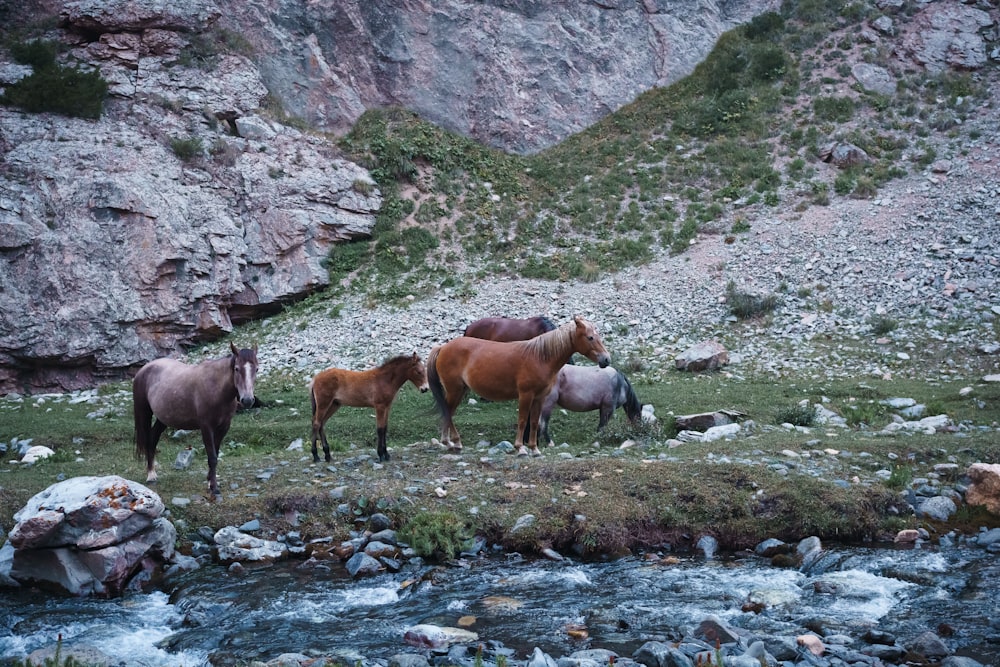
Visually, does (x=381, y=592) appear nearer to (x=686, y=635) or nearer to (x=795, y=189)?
(x=686, y=635)

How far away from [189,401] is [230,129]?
22.3 metres

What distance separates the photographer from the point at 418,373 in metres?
14.1

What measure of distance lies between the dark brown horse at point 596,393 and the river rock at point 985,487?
587 centimetres

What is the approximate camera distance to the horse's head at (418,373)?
14031 millimetres

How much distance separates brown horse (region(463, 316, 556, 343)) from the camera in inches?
739

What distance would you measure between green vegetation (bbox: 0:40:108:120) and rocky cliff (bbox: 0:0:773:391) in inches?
15.6

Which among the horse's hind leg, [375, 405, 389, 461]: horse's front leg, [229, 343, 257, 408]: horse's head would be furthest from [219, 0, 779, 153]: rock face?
[229, 343, 257, 408]: horse's head

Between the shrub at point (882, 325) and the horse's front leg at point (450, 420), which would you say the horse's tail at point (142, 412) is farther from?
the shrub at point (882, 325)

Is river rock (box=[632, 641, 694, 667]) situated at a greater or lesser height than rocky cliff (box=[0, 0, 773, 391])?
Result: lesser

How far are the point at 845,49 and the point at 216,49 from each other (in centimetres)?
2737

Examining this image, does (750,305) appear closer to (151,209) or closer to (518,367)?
(518,367)

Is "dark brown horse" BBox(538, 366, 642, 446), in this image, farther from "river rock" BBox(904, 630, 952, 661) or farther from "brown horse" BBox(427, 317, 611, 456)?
"river rock" BBox(904, 630, 952, 661)

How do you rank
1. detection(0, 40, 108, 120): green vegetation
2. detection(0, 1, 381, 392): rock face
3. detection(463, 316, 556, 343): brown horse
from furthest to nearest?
detection(0, 40, 108, 120): green vegetation
detection(0, 1, 381, 392): rock face
detection(463, 316, 556, 343): brown horse

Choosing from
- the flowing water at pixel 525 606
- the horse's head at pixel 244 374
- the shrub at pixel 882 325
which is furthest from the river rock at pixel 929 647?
the shrub at pixel 882 325
